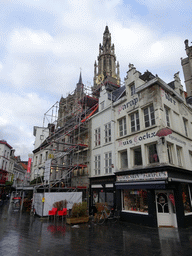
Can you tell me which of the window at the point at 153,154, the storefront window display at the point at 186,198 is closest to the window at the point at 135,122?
the window at the point at 153,154

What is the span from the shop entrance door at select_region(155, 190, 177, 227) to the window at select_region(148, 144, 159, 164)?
2.23m

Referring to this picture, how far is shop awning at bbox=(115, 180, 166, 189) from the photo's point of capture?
11.0 meters

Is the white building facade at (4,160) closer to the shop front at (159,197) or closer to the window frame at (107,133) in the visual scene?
the window frame at (107,133)

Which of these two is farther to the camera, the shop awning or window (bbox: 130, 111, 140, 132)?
window (bbox: 130, 111, 140, 132)

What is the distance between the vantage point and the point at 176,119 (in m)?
14.6

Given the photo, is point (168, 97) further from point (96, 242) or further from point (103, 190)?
→ point (96, 242)

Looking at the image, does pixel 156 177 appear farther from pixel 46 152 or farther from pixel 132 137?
pixel 46 152

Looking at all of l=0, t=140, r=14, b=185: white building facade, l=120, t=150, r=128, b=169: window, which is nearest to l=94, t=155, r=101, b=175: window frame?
l=120, t=150, r=128, b=169: window

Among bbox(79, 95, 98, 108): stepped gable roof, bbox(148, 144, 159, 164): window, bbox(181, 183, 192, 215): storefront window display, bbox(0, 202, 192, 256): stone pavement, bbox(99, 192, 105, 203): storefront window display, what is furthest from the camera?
bbox(79, 95, 98, 108): stepped gable roof

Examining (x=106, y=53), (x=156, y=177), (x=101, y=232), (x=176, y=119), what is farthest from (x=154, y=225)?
(x=106, y=53)

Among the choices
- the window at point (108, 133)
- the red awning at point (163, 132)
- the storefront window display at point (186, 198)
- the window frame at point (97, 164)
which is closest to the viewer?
the red awning at point (163, 132)

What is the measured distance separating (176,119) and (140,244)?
411 inches

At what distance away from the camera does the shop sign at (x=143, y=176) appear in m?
11.3

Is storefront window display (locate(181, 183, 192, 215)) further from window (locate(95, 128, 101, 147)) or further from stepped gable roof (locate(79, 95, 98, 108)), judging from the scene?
stepped gable roof (locate(79, 95, 98, 108))
